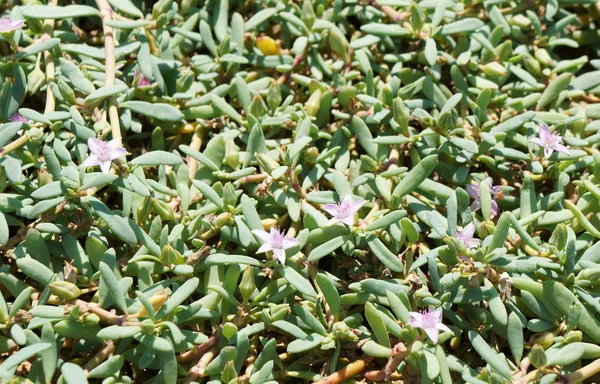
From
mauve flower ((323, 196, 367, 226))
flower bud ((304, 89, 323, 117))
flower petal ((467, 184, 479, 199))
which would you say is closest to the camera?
mauve flower ((323, 196, 367, 226))

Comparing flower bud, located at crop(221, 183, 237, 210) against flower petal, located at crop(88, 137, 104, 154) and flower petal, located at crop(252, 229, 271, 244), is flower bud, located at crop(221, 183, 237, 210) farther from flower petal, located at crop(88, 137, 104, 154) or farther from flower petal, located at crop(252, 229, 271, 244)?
flower petal, located at crop(88, 137, 104, 154)

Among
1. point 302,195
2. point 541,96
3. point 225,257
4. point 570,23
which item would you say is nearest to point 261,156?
point 302,195

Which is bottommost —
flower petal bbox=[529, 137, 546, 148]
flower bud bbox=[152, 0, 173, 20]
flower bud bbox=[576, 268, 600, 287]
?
flower bud bbox=[576, 268, 600, 287]

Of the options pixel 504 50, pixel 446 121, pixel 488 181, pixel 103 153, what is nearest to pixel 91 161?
pixel 103 153

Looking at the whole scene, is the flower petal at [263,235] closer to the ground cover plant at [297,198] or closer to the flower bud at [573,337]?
the ground cover plant at [297,198]

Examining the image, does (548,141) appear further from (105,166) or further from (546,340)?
(105,166)

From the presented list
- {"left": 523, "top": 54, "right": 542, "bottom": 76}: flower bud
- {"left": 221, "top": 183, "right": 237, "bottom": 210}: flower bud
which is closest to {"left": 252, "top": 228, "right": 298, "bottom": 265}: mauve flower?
{"left": 221, "top": 183, "right": 237, "bottom": 210}: flower bud

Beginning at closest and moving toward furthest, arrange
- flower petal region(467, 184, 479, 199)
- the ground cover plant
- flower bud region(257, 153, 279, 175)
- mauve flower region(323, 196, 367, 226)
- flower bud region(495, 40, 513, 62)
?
the ground cover plant → mauve flower region(323, 196, 367, 226) → flower bud region(257, 153, 279, 175) → flower petal region(467, 184, 479, 199) → flower bud region(495, 40, 513, 62)
